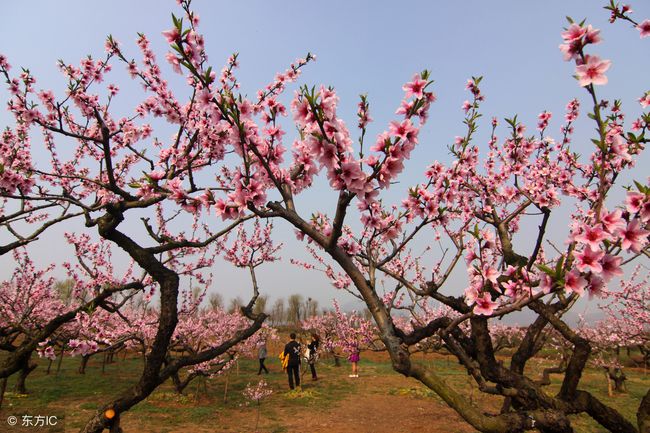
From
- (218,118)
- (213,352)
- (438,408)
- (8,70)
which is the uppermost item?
(8,70)

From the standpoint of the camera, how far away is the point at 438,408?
10.8 meters

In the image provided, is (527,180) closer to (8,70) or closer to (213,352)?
(213,352)

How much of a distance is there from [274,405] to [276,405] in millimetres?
62

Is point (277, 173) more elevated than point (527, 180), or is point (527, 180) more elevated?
point (527, 180)

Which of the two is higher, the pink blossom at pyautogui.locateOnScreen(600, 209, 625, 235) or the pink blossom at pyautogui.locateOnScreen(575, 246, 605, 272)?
the pink blossom at pyautogui.locateOnScreen(600, 209, 625, 235)

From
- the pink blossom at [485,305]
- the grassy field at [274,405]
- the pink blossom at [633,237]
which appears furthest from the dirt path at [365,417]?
the pink blossom at [633,237]

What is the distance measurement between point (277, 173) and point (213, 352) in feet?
10.1

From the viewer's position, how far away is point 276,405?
11.1 meters

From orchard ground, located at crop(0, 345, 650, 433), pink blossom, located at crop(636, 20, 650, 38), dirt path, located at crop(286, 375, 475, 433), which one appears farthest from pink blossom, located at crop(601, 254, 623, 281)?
dirt path, located at crop(286, 375, 475, 433)

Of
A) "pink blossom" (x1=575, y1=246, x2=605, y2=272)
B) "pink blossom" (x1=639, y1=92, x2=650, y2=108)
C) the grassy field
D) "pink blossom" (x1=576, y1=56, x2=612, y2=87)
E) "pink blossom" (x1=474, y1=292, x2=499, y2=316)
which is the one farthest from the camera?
the grassy field

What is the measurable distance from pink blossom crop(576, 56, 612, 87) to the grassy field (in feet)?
21.8

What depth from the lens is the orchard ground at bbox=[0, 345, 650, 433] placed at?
8.80m

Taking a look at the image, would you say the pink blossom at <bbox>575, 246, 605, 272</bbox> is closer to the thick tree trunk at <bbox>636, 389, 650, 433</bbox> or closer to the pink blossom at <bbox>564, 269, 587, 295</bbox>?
the pink blossom at <bbox>564, 269, 587, 295</bbox>

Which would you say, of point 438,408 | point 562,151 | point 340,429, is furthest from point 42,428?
point 562,151
